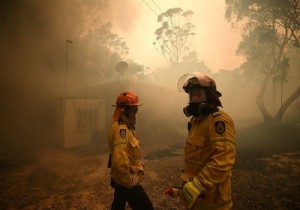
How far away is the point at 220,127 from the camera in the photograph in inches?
77.9

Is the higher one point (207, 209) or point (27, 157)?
point (207, 209)

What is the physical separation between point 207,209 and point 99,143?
12.0 metres

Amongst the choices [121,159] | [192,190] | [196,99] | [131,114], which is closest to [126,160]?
[121,159]

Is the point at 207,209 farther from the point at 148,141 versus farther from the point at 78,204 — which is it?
the point at 148,141

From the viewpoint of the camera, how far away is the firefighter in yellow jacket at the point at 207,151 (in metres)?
1.88

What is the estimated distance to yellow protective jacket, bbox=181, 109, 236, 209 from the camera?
1.88 m

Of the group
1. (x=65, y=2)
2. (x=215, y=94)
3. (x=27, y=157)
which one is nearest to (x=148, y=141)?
(x=27, y=157)

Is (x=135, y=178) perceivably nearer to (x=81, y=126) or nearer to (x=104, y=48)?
(x=81, y=126)

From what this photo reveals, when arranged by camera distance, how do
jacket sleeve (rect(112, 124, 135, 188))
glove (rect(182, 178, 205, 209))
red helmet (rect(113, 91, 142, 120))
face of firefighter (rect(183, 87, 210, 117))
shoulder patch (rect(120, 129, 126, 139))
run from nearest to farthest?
1. glove (rect(182, 178, 205, 209))
2. face of firefighter (rect(183, 87, 210, 117))
3. jacket sleeve (rect(112, 124, 135, 188))
4. shoulder patch (rect(120, 129, 126, 139))
5. red helmet (rect(113, 91, 142, 120))

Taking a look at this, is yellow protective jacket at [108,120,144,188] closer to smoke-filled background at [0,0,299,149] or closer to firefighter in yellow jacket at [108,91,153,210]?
firefighter in yellow jacket at [108,91,153,210]

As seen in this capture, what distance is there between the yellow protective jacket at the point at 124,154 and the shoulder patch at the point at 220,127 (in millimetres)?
1212

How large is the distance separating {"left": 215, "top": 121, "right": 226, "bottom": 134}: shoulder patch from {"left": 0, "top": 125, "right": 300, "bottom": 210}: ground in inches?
145

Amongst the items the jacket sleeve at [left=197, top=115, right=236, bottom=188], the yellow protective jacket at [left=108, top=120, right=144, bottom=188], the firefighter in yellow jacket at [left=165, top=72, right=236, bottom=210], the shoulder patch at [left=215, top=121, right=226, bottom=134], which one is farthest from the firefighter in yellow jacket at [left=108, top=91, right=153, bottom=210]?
the shoulder patch at [left=215, top=121, right=226, bottom=134]

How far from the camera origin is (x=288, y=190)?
589cm
